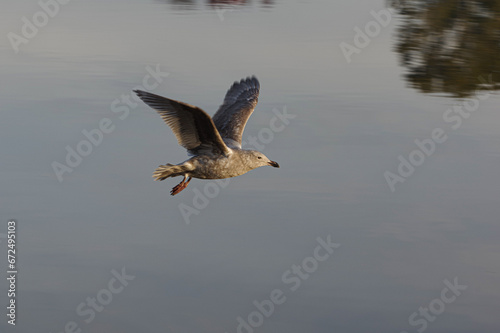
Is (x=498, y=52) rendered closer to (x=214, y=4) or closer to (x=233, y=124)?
(x=214, y=4)

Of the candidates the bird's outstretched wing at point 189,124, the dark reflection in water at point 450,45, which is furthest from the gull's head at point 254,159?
the dark reflection in water at point 450,45

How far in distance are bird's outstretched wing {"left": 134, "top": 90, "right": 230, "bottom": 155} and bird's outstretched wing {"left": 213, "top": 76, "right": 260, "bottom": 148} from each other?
1.08m

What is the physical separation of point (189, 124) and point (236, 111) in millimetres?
2554

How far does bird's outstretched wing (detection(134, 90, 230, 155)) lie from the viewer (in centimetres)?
1179

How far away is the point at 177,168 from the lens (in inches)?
496

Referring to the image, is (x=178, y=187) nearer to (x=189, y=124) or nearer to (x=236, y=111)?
(x=189, y=124)

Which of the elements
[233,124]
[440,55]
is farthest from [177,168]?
[440,55]

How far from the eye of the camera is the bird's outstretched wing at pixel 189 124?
38.7ft

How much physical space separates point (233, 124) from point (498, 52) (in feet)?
62.5

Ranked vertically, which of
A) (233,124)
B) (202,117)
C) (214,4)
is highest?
(202,117)

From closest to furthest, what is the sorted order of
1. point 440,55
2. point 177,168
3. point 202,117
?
point 202,117, point 177,168, point 440,55

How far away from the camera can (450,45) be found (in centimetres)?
3139

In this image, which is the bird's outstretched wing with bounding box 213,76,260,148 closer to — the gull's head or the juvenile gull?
the juvenile gull

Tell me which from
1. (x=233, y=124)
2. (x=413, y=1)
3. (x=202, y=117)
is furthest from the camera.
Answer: (x=413, y=1)
